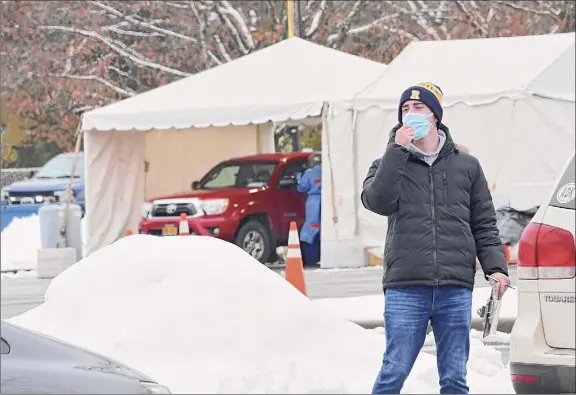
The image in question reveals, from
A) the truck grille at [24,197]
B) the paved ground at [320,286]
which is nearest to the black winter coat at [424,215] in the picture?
the paved ground at [320,286]

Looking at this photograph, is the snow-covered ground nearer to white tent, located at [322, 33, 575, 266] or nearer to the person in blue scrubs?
the person in blue scrubs

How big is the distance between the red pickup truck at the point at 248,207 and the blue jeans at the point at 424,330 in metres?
13.9

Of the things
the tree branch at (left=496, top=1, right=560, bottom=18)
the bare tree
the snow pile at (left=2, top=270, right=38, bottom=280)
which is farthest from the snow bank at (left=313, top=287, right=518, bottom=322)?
the tree branch at (left=496, top=1, right=560, bottom=18)

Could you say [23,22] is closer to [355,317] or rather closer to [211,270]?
[355,317]

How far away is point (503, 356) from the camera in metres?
10.5

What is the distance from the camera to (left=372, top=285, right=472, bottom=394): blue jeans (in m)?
6.39

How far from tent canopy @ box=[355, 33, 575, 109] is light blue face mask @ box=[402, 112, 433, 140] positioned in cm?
1325

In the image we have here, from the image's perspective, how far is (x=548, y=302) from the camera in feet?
22.7

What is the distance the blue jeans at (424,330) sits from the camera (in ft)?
21.0

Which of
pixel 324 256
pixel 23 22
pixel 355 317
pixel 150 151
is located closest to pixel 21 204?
pixel 150 151

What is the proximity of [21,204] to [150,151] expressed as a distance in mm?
4369

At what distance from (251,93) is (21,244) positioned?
6.83 meters

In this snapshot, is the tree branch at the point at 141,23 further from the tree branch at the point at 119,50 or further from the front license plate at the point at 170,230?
the front license plate at the point at 170,230

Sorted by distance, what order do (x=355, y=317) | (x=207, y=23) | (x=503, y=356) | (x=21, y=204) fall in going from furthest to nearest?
(x=207, y=23) → (x=21, y=204) → (x=355, y=317) → (x=503, y=356)
